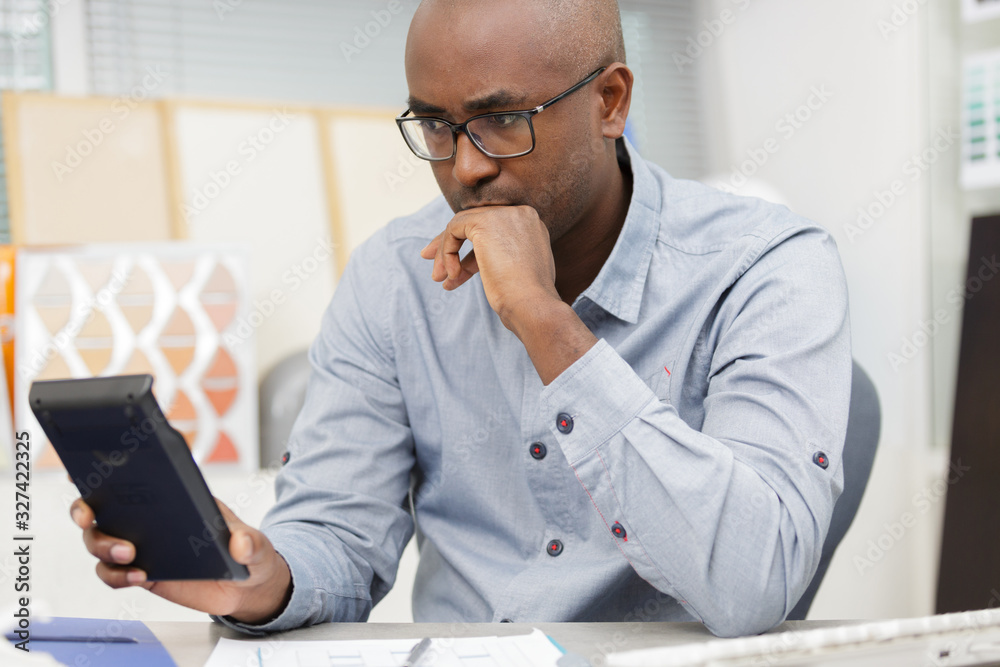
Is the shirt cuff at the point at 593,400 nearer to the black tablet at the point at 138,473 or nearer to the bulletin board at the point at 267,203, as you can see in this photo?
the black tablet at the point at 138,473

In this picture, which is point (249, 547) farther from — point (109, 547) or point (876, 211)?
point (876, 211)

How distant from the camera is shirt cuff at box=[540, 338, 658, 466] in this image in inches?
33.9

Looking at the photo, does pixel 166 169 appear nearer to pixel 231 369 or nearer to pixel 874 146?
pixel 231 369

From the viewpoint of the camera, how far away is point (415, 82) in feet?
3.66

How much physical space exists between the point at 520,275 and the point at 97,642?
0.57 metres

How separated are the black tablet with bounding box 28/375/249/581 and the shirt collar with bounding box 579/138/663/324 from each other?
57 centimetres

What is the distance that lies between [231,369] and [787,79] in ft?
7.03

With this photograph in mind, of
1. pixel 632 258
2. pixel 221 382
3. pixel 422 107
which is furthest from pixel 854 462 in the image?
pixel 221 382

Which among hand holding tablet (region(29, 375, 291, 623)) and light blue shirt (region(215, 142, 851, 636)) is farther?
light blue shirt (region(215, 142, 851, 636))

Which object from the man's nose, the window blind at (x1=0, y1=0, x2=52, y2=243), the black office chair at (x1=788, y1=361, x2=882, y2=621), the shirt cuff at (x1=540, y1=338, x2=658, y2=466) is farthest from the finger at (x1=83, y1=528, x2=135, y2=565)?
the window blind at (x1=0, y1=0, x2=52, y2=243)

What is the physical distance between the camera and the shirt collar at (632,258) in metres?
1.12

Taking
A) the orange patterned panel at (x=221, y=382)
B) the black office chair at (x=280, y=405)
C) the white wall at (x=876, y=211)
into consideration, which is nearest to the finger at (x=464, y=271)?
the black office chair at (x=280, y=405)

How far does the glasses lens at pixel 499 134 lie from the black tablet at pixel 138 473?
1.77 feet

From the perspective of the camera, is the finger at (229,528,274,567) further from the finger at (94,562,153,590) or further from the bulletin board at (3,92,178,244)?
the bulletin board at (3,92,178,244)
